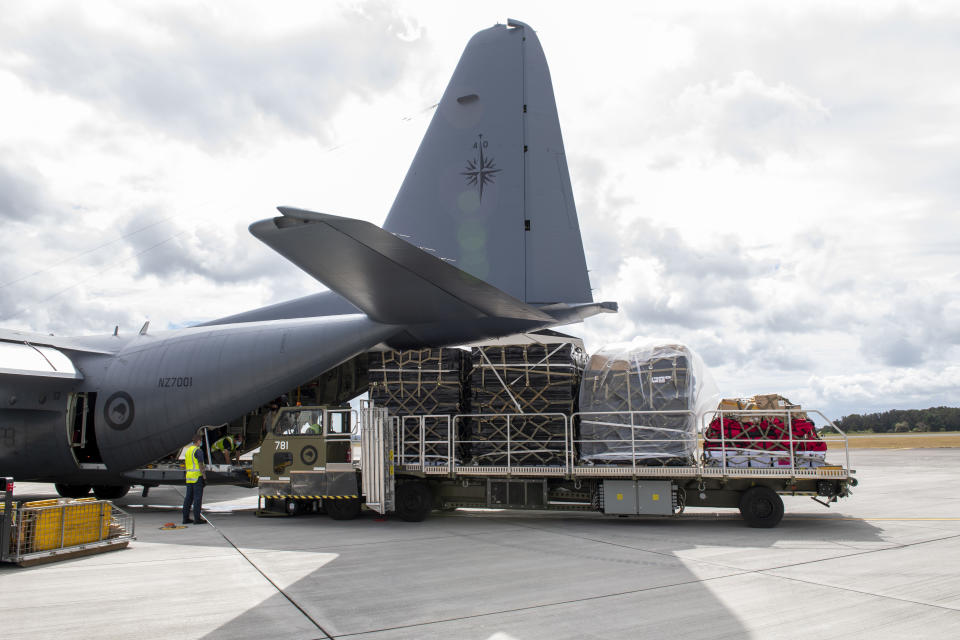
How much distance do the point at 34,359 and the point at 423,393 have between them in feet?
31.2

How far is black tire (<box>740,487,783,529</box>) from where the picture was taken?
11.5 meters

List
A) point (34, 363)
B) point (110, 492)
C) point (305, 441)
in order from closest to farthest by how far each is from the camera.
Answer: point (305, 441), point (34, 363), point (110, 492)

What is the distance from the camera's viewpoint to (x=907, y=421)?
87.9 metres

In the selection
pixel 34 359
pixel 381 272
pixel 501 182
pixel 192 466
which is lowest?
pixel 192 466

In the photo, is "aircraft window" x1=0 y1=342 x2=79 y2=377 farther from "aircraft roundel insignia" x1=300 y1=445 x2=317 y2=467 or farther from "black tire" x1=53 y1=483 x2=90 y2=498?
"aircraft roundel insignia" x1=300 y1=445 x2=317 y2=467

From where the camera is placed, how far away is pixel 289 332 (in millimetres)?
14820

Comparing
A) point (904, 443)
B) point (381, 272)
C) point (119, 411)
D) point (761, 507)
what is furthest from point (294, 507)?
point (904, 443)

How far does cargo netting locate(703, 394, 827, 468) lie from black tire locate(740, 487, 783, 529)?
45 cm

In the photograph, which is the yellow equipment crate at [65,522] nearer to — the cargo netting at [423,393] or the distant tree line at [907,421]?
the cargo netting at [423,393]

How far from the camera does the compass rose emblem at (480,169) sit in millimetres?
13492

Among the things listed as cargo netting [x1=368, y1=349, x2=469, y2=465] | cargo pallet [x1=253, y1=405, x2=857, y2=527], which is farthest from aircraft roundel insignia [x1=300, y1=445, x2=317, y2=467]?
cargo netting [x1=368, y1=349, x2=469, y2=465]

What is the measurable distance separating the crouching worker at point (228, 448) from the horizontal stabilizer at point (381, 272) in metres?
5.24

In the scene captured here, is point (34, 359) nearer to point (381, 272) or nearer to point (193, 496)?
point (193, 496)

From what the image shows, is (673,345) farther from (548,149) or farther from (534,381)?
(548,149)
